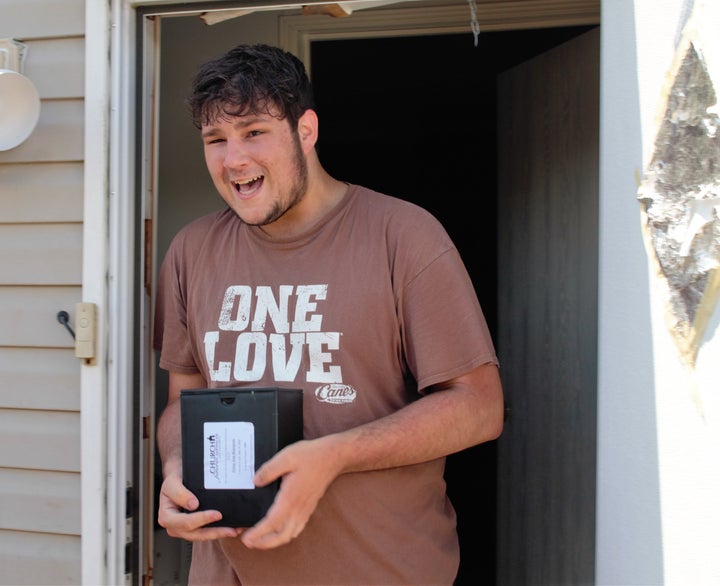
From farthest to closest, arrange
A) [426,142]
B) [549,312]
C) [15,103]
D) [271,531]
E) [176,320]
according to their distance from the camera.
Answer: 1. [426,142]
2. [549,312]
3. [15,103]
4. [176,320]
5. [271,531]

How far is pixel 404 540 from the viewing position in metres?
1.75

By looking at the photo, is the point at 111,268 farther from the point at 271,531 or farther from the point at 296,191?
the point at 271,531

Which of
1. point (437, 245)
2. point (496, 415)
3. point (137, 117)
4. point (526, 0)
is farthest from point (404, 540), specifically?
point (526, 0)

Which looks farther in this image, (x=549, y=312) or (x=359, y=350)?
(x=549, y=312)

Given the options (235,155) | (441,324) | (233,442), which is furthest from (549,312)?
(233,442)

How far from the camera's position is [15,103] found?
213 cm

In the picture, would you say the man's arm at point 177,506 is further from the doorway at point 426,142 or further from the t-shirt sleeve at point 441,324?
the doorway at point 426,142

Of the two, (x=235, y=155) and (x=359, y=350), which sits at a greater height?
(x=235, y=155)

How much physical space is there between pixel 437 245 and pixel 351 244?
202mm

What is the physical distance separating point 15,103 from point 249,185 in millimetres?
790

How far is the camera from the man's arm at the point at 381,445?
5.09ft

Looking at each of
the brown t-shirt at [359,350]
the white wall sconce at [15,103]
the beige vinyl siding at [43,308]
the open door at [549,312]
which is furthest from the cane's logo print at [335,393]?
the open door at [549,312]

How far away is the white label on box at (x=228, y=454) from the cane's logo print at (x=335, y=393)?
21 cm

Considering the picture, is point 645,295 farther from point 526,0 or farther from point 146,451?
point 526,0
